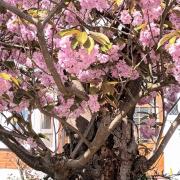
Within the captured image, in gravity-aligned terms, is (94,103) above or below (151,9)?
below

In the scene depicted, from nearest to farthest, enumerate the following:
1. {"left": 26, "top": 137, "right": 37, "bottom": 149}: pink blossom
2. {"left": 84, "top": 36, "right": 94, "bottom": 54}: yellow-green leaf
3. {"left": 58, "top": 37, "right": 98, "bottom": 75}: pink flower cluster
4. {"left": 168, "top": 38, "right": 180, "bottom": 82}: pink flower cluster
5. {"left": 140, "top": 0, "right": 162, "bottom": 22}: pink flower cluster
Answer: {"left": 84, "top": 36, "right": 94, "bottom": 54}: yellow-green leaf
{"left": 58, "top": 37, "right": 98, "bottom": 75}: pink flower cluster
{"left": 168, "top": 38, "right": 180, "bottom": 82}: pink flower cluster
{"left": 140, "top": 0, "right": 162, "bottom": 22}: pink flower cluster
{"left": 26, "top": 137, "right": 37, "bottom": 149}: pink blossom

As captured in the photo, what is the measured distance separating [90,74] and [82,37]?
44.4 inches

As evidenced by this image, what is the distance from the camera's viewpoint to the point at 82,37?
294 centimetres

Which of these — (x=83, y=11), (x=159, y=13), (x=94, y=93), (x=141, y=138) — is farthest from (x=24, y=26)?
(x=141, y=138)

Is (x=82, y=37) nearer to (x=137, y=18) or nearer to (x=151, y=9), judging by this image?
(x=151, y=9)

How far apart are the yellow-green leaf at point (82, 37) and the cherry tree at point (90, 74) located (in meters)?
0.23

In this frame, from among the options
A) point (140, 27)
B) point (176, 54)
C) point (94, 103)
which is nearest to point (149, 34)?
point (140, 27)

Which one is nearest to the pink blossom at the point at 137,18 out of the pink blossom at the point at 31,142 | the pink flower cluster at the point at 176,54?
the pink flower cluster at the point at 176,54

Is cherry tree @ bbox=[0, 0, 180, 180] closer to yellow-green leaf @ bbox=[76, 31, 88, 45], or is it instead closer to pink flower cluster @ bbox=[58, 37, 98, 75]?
pink flower cluster @ bbox=[58, 37, 98, 75]

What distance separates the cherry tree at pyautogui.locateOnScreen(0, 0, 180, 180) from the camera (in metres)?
3.71

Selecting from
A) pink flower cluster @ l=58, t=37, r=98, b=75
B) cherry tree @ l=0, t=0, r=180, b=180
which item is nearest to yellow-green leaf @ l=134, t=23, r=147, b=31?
cherry tree @ l=0, t=0, r=180, b=180

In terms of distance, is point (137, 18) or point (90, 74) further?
point (90, 74)

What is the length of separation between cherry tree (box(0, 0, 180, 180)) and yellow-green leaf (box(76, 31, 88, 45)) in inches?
9.2

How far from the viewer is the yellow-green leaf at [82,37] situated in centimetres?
292
